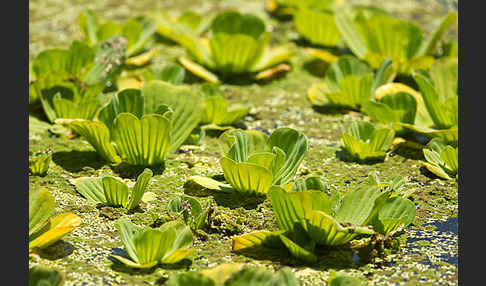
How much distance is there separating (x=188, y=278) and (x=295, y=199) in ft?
1.50

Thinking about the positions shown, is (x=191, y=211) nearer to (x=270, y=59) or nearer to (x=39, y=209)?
(x=39, y=209)

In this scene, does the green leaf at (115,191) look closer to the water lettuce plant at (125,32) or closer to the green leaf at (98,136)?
the green leaf at (98,136)

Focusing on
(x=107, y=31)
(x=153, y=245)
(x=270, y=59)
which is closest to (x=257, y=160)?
(x=153, y=245)

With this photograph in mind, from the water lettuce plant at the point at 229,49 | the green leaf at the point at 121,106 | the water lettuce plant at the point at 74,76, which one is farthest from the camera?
the water lettuce plant at the point at 229,49

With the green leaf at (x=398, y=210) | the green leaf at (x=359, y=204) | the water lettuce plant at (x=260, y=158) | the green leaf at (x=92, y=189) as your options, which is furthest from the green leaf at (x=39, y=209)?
the green leaf at (x=398, y=210)

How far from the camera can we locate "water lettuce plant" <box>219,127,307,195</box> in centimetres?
212

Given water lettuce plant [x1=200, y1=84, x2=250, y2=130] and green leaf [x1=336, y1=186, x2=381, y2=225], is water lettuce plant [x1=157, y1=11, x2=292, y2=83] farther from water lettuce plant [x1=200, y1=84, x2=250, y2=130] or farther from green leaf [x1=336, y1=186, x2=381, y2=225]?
green leaf [x1=336, y1=186, x2=381, y2=225]

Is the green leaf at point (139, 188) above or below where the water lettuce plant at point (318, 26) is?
below

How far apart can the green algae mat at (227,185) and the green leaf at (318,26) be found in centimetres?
18

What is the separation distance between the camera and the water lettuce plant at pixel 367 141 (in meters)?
2.54

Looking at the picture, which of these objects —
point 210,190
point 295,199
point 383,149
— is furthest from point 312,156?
point 295,199

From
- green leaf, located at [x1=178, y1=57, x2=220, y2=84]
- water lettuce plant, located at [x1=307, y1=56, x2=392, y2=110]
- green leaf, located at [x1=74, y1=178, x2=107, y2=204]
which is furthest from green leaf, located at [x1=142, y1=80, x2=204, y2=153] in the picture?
water lettuce plant, located at [x1=307, y1=56, x2=392, y2=110]

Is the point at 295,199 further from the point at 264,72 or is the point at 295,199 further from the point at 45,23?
the point at 45,23

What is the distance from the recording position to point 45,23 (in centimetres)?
400
